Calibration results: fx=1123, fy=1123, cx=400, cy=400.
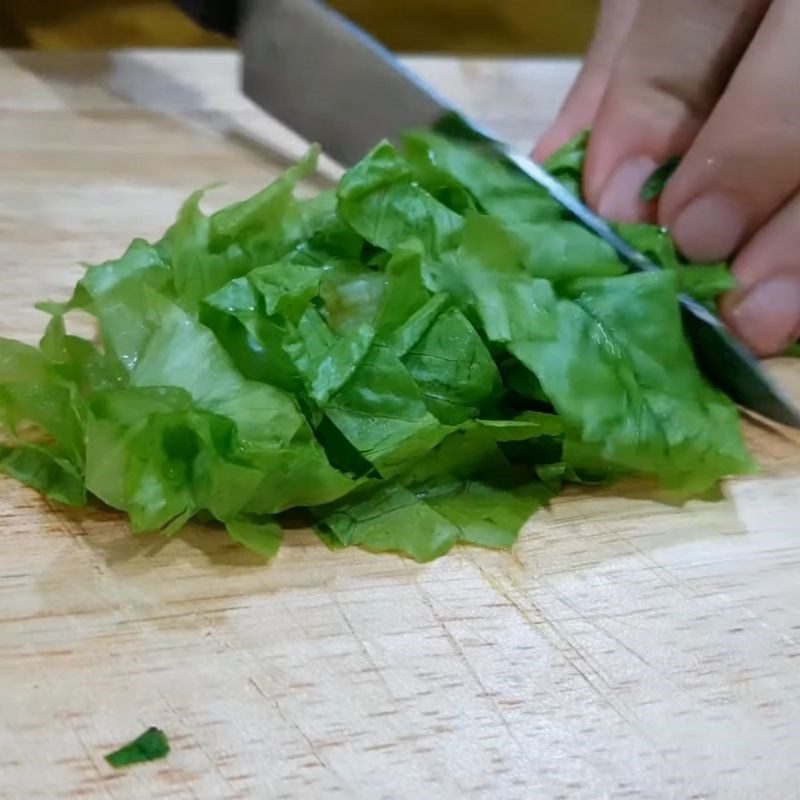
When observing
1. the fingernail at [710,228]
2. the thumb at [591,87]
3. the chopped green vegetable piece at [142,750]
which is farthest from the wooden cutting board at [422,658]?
the thumb at [591,87]

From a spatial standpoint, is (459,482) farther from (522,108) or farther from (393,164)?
(522,108)

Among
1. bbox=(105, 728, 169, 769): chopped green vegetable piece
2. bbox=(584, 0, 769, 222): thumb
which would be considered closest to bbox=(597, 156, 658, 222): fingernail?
bbox=(584, 0, 769, 222): thumb

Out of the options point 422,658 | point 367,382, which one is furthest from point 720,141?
point 422,658

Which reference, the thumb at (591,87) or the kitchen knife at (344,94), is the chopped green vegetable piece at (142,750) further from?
the thumb at (591,87)

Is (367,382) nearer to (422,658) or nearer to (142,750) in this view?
(422,658)

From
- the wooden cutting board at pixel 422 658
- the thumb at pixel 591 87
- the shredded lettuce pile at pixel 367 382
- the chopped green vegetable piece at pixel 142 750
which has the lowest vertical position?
the chopped green vegetable piece at pixel 142 750

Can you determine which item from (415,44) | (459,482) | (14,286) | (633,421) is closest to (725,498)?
(633,421)
